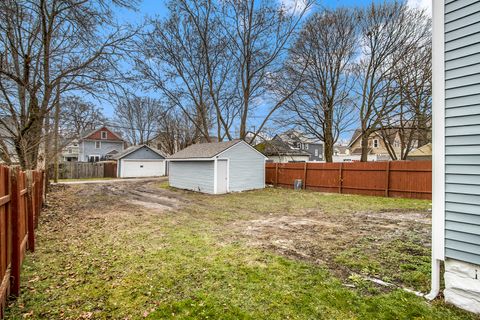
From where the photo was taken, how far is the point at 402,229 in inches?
237

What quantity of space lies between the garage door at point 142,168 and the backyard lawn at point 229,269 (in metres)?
20.2

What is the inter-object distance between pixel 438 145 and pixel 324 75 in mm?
15557

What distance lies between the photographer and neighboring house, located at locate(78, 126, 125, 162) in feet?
112

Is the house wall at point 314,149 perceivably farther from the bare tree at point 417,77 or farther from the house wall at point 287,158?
the bare tree at point 417,77

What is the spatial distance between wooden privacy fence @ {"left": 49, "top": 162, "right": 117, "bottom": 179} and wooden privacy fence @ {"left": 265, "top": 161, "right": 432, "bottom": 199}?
19.3 m

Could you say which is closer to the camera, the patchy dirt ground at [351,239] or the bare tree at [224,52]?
the patchy dirt ground at [351,239]

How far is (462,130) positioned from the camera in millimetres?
2715

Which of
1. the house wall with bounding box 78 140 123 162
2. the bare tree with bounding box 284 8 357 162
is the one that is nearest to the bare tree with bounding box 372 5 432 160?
the bare tree with bounding box 284 8 357 162

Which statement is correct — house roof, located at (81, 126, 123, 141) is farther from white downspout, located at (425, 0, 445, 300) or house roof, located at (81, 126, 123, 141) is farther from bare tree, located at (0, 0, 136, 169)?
white downspout, located at (425, 0, 445, 300)

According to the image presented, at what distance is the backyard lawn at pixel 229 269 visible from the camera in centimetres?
271

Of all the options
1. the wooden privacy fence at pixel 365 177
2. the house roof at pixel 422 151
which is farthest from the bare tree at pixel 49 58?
the house roof at pixel 422 151

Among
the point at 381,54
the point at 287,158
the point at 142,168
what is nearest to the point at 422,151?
the point at 287,158

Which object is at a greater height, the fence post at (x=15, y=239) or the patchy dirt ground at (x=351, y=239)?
the fence post at (x=15, y=239)

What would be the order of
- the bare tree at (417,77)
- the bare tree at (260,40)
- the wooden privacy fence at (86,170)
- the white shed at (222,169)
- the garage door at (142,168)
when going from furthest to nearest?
the garage door at (142,168)
the wooden privacy fence at (86,170)
the bare tree at (260,40)
the bare tree at (417,77)
the white shed at (222,169)
